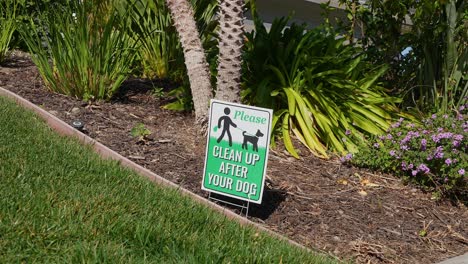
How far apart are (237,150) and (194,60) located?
203 cm

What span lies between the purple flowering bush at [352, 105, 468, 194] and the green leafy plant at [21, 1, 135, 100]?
2.73 m

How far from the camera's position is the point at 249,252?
4.49 metres

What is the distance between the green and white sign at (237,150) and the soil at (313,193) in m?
0.31

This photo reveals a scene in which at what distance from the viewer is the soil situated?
564 centimetres

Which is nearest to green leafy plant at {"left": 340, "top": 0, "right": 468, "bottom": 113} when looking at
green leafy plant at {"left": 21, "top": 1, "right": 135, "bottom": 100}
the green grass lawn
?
green leafy plant at {"left": 21, "top": 1, "right": 135, "bottom": 100}

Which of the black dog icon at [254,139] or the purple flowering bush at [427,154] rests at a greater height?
the black dog icon at [254,139]

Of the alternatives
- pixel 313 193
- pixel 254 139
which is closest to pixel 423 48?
pixel 313 193

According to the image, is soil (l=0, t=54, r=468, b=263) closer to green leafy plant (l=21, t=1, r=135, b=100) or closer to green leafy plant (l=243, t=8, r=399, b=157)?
green leafy plant (l=21, t=1, r=135, b=100)

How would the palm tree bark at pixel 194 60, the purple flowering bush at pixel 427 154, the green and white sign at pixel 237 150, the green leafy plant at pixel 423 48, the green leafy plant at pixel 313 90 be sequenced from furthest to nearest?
the green leafy plant at pixel 423 48, the green leafy plant at pixel 313 90, the palm tree bark at pixel 194 60, the purple flowering bush at pixel 427 154, the green and white sign at pixel 237 150

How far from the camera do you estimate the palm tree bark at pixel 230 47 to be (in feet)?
22.9

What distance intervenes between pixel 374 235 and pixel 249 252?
1.61 meters

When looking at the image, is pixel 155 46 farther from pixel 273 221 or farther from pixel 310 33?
pixel 273 221

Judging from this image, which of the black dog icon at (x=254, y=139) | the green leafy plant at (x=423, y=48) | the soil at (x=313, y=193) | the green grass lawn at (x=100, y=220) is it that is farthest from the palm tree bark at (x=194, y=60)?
the green leafy plant at (x=423, y=48)

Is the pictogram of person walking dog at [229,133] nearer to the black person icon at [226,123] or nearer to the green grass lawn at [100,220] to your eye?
the black person icon at [226,123]
